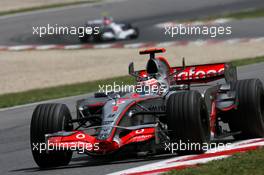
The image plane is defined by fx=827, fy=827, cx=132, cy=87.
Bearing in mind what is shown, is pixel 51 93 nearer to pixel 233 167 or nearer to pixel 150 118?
pixel 150 118

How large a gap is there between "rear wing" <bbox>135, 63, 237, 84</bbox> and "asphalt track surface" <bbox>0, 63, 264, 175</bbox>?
2061 mm

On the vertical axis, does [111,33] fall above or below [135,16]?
below

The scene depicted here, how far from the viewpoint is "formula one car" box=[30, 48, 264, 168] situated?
9.73 meters

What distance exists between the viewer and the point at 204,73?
40.8ft

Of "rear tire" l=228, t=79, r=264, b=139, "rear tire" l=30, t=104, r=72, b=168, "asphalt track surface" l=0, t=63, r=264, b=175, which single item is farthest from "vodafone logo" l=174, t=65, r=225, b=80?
"rear tire" l=30, t=104, r=72, b=168

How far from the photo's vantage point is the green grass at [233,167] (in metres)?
8.17

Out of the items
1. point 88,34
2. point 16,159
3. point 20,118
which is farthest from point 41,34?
point 16,159

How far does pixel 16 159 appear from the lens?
11469 mm

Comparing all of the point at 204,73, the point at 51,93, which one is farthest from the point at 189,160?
the point at 51,93

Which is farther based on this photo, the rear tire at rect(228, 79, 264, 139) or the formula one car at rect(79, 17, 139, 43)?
the formula one car at rect(79, 17, 139, 43)

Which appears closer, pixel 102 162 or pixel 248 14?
pixel 102 162

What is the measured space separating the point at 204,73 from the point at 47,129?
123 inches

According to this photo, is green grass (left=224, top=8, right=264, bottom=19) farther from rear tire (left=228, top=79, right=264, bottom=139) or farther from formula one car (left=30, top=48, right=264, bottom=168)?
rear tire (left=228, top=79, right=264, bottom=139)

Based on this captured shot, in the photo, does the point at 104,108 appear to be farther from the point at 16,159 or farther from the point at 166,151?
the point at 16,159
